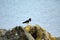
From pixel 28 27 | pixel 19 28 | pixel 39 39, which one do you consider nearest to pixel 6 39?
pixel 19 28

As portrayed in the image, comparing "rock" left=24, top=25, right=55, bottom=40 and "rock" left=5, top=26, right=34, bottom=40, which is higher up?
"rock" left=5, top=26, right=34, bottom=40

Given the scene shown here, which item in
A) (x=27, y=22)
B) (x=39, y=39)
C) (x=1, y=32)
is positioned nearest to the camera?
(x=1, y=32)

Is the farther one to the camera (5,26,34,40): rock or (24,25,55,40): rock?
(24,25,55,40): rock

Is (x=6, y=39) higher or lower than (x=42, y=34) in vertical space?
higher

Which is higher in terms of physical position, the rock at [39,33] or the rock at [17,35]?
the rock at [17,35]

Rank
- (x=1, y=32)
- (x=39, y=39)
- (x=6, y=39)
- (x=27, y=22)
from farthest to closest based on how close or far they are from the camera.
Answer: (x=27, y=22) < (x=39, y=39) < (x=1, y=32) < (x=6, y=39)

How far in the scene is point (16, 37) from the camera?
571cm

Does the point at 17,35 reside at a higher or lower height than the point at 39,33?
higher

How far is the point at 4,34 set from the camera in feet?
19.5

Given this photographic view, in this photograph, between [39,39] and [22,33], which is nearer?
[22,33]

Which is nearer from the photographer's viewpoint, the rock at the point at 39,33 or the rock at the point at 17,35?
the rock at the point at 17,35

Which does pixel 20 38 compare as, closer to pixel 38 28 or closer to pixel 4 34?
pixel 4 34

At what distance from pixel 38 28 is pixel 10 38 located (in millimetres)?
2174

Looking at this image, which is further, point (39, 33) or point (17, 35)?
point (39, 33)
